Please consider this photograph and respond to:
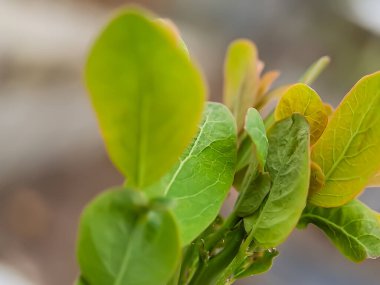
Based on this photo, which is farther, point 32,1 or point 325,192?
point 32,1

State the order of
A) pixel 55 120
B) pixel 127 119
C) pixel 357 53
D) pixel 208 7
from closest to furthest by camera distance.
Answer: pixel 127 119, pixel 357 53, pixel 55 120, pixel 208 7

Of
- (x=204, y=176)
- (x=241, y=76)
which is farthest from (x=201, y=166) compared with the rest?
(x=241, y=76)

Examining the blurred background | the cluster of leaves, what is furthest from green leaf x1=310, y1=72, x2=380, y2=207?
the blurred background

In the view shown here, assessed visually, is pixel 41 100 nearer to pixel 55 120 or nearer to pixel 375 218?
pixel 55 120

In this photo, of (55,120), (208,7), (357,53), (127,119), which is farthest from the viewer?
(208,7)

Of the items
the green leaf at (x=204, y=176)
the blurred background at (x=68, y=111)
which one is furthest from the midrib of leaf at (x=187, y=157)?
the blurred background at (x=68, y=111)

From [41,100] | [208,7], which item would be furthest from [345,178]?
[208,7]

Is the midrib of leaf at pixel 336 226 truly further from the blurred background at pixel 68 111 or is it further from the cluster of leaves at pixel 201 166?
the blurred background at pixel 68 111

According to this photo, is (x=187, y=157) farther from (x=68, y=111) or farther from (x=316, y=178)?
(x=68, y=111)
